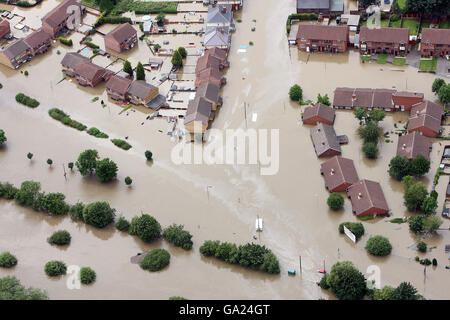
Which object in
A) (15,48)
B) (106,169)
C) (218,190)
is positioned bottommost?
(218,190)

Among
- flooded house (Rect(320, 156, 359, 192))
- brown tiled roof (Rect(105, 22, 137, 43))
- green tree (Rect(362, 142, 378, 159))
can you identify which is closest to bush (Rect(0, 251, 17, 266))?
flooded house (Rect(320, 156, 359, 192))

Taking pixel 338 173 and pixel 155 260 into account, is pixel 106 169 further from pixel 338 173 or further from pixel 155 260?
pixel 338 173

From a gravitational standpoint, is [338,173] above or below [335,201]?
above

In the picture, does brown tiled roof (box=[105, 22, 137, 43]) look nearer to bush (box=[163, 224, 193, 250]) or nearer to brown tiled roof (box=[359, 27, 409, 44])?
brown tiled roof (box=[359, 27, 409, 44])

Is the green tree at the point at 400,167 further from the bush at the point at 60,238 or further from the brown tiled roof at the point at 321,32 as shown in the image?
the bush at the point at 60,238

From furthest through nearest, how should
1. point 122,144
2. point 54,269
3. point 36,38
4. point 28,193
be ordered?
Result: 1. point 36,38
2. point 122,144
3. point 28,193
4. point 54,269

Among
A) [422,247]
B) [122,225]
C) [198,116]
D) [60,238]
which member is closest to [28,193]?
[60,238]

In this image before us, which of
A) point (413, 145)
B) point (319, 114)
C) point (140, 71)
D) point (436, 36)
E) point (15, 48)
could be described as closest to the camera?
point (413, 145)
